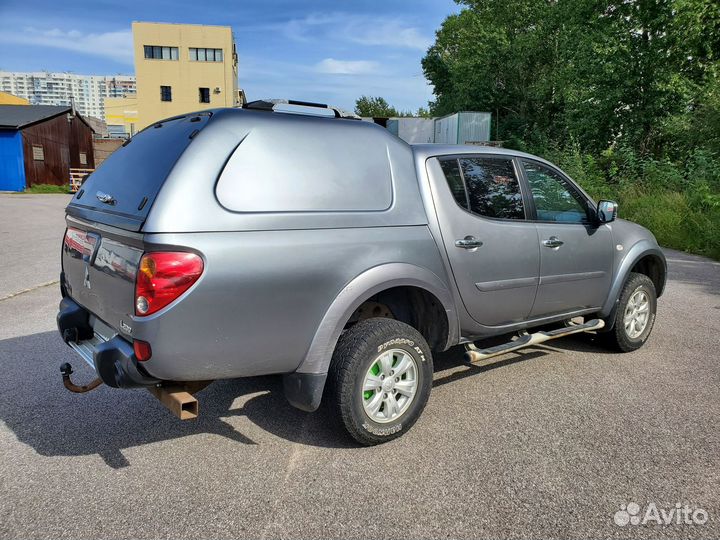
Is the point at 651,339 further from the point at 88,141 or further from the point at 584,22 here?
the point at 88,141

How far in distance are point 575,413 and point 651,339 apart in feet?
7.36

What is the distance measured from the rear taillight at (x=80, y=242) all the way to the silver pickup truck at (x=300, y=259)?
2 cm

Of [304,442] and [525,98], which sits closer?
[304,442]

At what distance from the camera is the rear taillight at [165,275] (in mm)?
2572

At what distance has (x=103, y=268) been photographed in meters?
3.00

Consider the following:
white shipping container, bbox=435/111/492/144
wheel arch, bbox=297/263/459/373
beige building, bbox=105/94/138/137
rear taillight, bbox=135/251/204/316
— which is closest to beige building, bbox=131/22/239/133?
beige building, bbox=105/94/138/137

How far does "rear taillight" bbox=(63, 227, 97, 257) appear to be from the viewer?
3193 mm

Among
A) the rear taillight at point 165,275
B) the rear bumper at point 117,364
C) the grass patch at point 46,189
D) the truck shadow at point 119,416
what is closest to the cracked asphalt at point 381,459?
the truck shadow at point 119,416

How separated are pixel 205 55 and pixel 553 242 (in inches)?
2222

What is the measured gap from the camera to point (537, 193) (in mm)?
4309

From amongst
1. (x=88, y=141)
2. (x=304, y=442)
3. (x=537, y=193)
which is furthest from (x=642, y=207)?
(x=88, y=141)

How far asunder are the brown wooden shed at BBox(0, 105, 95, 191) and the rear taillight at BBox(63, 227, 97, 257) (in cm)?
3501

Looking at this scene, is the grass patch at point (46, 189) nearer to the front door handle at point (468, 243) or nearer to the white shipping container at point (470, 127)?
the white shipping container at point (470, 127)

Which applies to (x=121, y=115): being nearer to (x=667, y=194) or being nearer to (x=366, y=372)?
(x=667, y=194)
